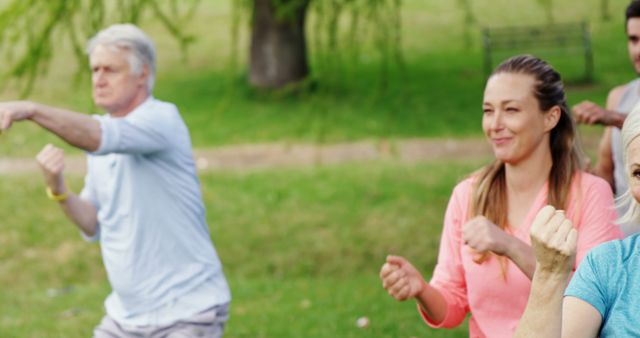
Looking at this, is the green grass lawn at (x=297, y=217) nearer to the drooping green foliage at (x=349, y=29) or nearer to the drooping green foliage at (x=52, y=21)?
the drooping green foliage at (x=349, y=29)

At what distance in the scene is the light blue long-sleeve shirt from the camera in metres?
5.01

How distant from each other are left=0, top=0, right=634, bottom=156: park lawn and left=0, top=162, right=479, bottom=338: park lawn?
661mm

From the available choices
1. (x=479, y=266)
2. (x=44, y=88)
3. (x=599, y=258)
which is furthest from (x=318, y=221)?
(x=44, y=88)

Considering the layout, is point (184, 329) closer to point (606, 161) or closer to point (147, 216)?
point (147, 216)

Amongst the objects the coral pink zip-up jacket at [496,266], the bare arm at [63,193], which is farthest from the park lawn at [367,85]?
the coral pink zip-up jacket at [496,266]

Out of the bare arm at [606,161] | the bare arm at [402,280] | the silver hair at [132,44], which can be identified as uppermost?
the silver hair at [132,44]

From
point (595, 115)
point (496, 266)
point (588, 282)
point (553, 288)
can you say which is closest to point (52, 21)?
point (595, 115)

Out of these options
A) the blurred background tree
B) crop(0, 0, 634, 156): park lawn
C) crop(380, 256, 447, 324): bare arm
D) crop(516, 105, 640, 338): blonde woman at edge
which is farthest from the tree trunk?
crop(516, 105, 640, 338): blonde woman at edge

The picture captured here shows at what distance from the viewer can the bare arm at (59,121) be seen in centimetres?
443

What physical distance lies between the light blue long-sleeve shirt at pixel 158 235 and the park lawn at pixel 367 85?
5944 millimetres

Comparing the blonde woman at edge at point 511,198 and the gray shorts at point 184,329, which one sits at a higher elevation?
the blonde woman at edge at point 511,198

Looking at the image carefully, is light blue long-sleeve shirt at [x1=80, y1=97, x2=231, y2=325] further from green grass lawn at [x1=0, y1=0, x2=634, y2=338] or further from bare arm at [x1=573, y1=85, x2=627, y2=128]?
bare arm at [x1=573, y1=85, x2=627, y2=128]

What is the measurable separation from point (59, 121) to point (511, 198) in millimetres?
1622

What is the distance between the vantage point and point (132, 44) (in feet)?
17.1
